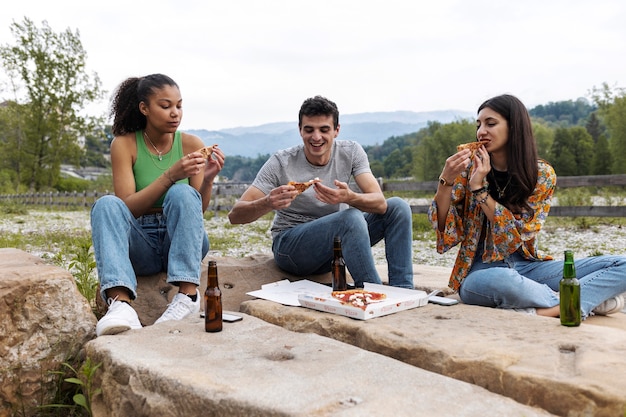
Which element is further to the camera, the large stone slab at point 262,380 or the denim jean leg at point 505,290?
the denim jean leg at point 505,290

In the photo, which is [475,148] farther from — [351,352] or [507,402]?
[507,402]

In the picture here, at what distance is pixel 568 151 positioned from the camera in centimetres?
5016

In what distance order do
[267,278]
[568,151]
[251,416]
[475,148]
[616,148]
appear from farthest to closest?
[568,151], [616,148], [267,278], [475,148], [251,416]

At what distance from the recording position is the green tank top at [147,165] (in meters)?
3.49

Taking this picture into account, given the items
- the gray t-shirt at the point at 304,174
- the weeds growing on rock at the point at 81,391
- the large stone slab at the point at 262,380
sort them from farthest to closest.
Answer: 1. the gray t-shirt at the point at 304,174
2. the weeds growing on rock at the point at 81,391
3. the large stone slab at the point at 262,380

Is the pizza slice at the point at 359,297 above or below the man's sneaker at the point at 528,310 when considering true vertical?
above

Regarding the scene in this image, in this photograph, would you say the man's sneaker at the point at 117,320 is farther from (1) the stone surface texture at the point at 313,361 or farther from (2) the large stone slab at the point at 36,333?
(2) the large stone slab at the point at 36,333

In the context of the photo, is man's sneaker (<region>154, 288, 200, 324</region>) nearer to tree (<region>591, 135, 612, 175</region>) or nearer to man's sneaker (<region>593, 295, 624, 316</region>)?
man's sneaker (<region>593, 295, 624, 316</region>)

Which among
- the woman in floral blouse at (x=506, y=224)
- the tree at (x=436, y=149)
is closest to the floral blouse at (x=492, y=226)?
the woman in floral blouse at (x=506, y=224)

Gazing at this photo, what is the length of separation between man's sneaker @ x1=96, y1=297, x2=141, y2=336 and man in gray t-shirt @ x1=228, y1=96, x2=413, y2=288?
1148 millimetres

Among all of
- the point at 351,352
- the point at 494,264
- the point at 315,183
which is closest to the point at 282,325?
the point at 351,352

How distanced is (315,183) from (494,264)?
1.24m

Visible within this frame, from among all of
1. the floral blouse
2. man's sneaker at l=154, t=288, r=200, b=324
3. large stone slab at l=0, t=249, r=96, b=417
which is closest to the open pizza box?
man's sneaker at l=154, t=288, r=200, b=324

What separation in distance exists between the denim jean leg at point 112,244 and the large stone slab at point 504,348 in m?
0.77
